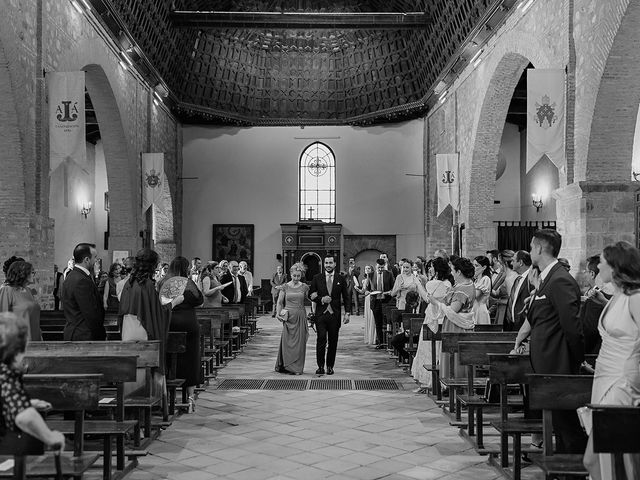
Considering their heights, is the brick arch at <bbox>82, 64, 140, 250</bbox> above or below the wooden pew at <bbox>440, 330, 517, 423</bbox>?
above

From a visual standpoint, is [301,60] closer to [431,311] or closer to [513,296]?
[431,311]

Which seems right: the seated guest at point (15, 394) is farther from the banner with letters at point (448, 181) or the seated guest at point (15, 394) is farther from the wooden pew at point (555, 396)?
the banner with letters at point (448, 181)

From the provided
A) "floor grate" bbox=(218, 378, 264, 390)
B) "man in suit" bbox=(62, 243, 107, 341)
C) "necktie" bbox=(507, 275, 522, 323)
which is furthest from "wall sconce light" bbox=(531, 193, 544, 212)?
"man in suit" bbox=(62, 243, 107, 341)

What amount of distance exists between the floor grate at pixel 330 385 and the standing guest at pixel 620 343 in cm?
564

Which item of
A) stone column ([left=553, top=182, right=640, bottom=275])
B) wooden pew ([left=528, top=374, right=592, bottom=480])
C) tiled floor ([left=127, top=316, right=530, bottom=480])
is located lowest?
tiled floor ([left=127, top=316, right=530, bottom=480])

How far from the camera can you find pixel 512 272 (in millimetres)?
8734

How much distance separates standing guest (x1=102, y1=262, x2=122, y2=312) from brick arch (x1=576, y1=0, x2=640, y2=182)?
7367 millimetres

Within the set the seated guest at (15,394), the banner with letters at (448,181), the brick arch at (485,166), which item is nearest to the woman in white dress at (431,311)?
the seated guest at (15,394)

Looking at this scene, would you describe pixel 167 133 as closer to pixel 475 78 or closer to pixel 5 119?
pixel 475 78

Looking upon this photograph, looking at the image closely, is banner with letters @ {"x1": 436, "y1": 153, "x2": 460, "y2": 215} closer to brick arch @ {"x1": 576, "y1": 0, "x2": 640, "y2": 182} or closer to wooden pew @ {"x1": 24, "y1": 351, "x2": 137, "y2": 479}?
brick arch @ {"x1": 576, "y1": 0, "x2": 640, "y2": 182}

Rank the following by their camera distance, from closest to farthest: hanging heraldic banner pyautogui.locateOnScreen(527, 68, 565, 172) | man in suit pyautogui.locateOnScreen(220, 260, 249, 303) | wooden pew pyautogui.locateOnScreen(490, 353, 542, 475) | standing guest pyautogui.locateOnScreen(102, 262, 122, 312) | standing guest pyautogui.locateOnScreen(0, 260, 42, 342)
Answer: wooden pew pyautogui.locateOnScreen(490, 353, 542, 475) → standing guest pyautogui.locateOnScreen(0, 260, 42, 342) → hanging heraldic banner pyautogui.locateOnScreen(527, 68, 565, 172) → standing guest pyautogui.locateOnScreen(102, 262, 122, 312) → man in suit pyautogui.locateOnScreen(220, 260, 249, 303)

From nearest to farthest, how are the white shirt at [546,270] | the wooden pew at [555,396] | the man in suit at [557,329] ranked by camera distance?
the wooden pew at [555,396] < the man in suit at [557,329] < the white shirt at [546,270]

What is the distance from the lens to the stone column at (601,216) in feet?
34.1

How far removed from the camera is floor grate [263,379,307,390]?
368 inches
